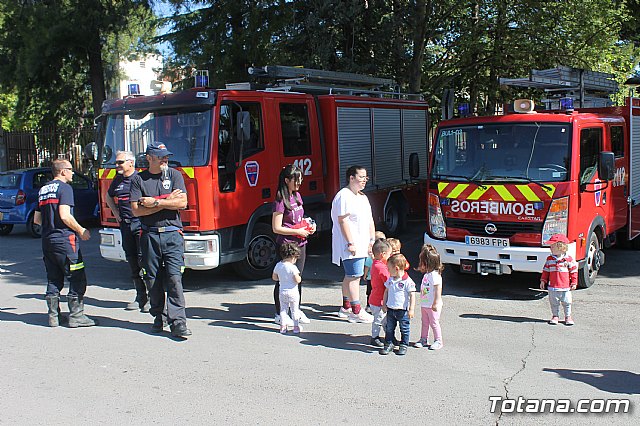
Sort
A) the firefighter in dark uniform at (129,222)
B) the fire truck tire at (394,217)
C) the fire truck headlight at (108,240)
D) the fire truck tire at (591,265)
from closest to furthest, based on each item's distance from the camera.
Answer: the firefighter in dark uniform at (129,222), the fire truck tire at (591,265), the fire truck headlight at (108,240), the fire truck tire at (394,217)

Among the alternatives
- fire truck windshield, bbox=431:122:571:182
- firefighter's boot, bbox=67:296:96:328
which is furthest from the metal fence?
fire truck windshield, bbox=431:122:571:182

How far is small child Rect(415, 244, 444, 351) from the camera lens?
6117 mm

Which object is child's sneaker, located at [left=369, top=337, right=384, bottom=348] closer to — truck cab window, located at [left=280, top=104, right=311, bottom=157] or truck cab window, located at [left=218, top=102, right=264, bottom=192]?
truck cab window, located at [left=218, top=102, right=264, bottom=192]

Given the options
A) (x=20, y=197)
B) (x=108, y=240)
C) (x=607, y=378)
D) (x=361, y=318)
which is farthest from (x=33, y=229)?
(x=607, y=378)

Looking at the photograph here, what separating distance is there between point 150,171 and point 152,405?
98.7 inches

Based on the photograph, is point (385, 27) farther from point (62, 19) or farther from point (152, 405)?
point (152, 405)

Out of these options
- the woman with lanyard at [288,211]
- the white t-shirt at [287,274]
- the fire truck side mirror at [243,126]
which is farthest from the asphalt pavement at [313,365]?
the fire truck side mirror at [243,126]

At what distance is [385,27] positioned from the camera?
52.1 feet

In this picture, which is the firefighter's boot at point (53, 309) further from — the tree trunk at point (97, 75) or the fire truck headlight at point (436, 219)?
the tree trunk at point (97, 75)

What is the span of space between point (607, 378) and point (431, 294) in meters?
1.63

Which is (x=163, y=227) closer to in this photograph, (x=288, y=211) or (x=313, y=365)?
(x=288, y=211)

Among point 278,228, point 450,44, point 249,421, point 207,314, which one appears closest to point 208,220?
point 207,314

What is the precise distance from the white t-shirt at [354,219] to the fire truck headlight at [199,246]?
2.26m

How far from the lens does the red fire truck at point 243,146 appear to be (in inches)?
338
